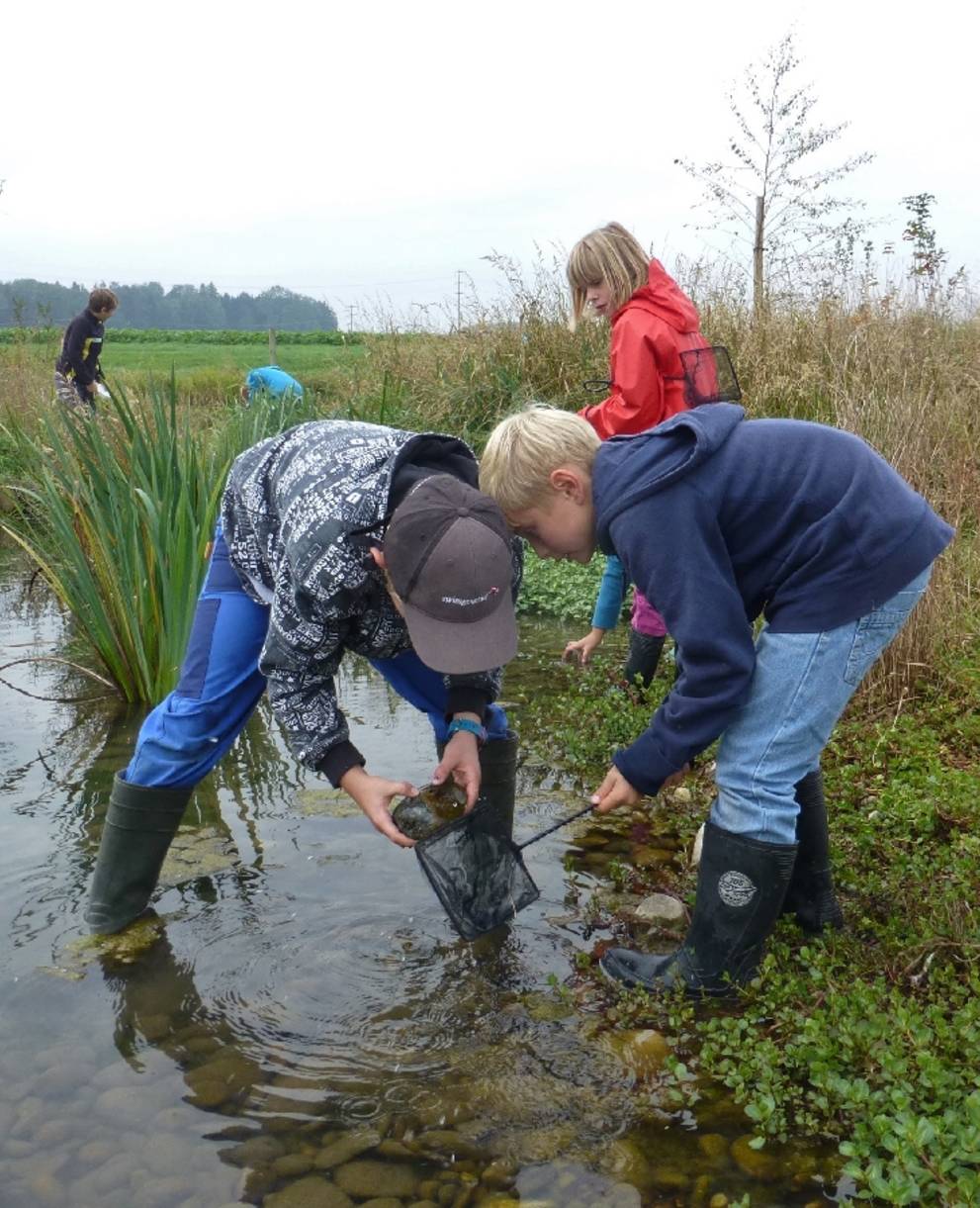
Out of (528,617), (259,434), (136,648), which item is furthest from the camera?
(528,617)

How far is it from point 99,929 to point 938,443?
392 centimetres

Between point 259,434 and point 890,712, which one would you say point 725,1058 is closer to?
point 890,712

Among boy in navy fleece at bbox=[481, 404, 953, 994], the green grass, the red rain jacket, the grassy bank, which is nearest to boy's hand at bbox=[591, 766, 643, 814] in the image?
boy in navy fleece at bbox=[481, 404, 953, 994]

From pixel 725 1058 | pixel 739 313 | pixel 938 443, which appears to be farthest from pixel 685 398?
pixel 739 313

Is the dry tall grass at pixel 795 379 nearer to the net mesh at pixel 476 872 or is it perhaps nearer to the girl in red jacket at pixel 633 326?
the girl in red jacket at pixel 633 326

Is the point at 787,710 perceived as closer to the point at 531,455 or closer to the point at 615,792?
the point at 615,792

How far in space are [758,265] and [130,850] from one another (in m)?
9.37

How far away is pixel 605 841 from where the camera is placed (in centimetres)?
390

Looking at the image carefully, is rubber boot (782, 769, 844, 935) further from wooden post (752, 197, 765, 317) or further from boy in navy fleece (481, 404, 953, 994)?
wooden post (752, 197, 765, 317)

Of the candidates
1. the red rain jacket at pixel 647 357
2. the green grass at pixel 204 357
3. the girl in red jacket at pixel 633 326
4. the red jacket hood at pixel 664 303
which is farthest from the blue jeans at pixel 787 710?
the green grass at pixel 204 357

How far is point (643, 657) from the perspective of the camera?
16.4 feet

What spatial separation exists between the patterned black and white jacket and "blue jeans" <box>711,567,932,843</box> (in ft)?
2.10

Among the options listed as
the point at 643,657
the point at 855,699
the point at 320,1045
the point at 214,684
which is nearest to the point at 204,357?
the point at 643,657

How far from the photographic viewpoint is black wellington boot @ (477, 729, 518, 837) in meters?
3.31
